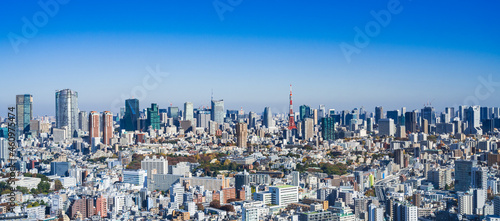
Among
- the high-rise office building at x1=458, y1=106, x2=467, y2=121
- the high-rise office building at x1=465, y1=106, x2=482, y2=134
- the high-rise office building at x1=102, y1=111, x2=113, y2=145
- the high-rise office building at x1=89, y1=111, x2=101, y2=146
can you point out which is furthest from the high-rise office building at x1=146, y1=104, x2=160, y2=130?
the high-rise office building at x1=458, y1=106, x2=467, y2=121

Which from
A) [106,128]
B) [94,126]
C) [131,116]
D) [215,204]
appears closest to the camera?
[215,204]

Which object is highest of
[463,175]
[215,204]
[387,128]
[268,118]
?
[268,118]

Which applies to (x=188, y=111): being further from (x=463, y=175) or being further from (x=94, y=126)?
(x=463, y=175)

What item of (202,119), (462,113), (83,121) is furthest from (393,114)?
(83,121)

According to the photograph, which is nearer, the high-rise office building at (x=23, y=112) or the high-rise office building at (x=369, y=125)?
the high-rise office building at (x=23, y=112)

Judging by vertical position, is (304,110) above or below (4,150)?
above

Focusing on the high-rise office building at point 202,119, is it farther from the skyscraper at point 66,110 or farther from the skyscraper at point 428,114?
the skyscraper at point 428,114

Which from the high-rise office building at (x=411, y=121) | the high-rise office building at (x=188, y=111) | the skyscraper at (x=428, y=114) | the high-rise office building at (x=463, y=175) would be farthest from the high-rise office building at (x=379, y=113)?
the high-rise office building at (x=463, y=175)
